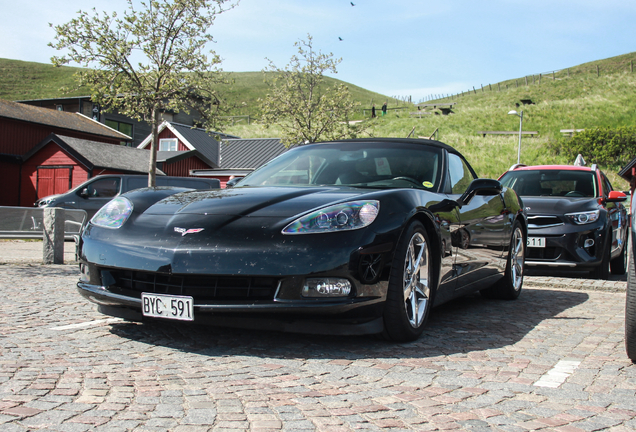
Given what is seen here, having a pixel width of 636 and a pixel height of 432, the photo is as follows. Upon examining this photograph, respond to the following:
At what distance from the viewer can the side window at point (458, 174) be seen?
4.98 meters

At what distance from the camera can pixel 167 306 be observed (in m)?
3.41

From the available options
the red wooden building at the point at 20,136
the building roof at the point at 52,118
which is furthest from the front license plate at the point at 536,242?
the building roof at the point at 52,118

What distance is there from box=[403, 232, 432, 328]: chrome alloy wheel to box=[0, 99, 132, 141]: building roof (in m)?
32.4

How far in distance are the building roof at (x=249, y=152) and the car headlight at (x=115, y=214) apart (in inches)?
1468

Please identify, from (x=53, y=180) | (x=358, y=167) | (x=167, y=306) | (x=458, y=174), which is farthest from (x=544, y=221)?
(x=53, y=180)

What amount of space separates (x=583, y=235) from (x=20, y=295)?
6622 millimetres

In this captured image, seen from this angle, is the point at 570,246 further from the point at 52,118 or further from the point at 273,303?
the point at 52,118

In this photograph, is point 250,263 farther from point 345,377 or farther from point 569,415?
point 569,415

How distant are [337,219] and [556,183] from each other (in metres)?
6.72

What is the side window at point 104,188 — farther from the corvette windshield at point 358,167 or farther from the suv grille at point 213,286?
the suv grille at point 213,286

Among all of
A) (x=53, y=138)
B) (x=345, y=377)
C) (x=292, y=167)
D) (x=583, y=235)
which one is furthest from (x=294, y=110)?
(x=345, y=377)

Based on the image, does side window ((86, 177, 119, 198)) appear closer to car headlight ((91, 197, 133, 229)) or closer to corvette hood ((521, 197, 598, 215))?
corvette hood ((521, 197, 598, 215))

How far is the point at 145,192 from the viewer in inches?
169

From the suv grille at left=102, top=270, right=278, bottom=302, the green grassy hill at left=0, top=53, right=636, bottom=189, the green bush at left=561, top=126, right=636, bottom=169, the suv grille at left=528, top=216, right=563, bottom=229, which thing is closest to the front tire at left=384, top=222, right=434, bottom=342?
the suv grille at left=102, top=270, right=278, bottom=302
